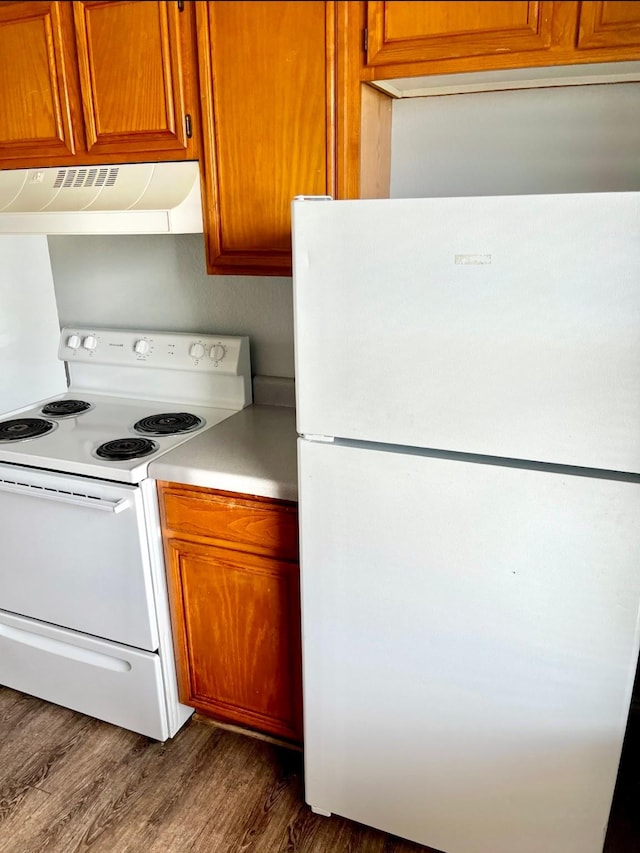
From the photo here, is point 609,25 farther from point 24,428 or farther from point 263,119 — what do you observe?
point 24,428

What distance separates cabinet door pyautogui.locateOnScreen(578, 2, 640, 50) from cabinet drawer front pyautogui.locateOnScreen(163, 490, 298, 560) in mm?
1136

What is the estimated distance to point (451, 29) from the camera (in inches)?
50.5

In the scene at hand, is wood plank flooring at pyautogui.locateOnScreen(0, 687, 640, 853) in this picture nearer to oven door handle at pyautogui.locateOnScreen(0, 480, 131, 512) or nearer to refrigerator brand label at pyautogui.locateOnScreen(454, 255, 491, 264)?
oven door handle at pyautogui.locateOnScreen(0, 480, 131, 512)

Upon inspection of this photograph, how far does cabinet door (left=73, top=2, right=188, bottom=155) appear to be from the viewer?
161 cm

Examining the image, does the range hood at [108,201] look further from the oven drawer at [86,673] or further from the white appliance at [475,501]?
the oven drawer at [86,673]

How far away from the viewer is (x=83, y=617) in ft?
6.05

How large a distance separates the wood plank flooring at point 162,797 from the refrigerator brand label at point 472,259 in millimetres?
1411

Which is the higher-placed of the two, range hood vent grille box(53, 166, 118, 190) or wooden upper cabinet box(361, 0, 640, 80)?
wooden upper cabinet box(361, 0, 640, 80)

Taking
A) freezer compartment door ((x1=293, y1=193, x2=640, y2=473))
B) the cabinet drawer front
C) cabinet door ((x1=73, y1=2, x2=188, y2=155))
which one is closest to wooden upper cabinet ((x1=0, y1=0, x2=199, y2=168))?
cabinet door ((x1=73, y1=2, x2=188, y2=155))

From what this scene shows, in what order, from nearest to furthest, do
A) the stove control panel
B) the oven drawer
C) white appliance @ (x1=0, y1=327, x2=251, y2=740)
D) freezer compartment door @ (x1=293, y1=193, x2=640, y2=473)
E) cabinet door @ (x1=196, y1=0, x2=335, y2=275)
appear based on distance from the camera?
freezer compartment door @ (x1=293, y1=193, x2=640, y2=473), cabinet door @ (x1=196, y1=0, x2=335, y2=275), white appliance @ (x1=0, y1=327, x2=251, y2=740), the oven drawer, the stove control panel

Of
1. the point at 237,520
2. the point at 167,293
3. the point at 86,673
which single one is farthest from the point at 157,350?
the point at 86,673

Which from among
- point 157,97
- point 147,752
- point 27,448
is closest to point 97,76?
point 157,97

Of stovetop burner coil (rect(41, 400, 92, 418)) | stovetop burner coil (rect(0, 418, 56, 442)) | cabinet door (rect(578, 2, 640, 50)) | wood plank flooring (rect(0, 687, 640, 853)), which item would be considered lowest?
wood plank flooring (rect(0, 687, 640, 853))

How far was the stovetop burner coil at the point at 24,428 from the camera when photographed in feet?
6.18
